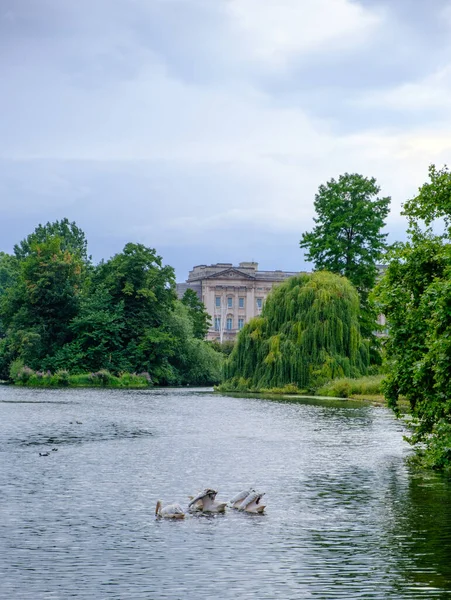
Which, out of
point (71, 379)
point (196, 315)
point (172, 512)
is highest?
point (196, 315)

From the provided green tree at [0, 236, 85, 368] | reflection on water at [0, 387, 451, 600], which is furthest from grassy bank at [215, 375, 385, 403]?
green tree at [0, 236, 85, 368]

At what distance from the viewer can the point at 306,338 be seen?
62.0m

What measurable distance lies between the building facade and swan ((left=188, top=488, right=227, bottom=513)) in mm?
143299

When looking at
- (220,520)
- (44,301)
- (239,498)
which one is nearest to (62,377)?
(44,301)

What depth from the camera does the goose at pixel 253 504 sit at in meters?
17.3

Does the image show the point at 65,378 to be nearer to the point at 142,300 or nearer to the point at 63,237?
the point at 142,300

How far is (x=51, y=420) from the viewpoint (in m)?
39.0

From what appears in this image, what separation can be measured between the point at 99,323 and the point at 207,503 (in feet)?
244

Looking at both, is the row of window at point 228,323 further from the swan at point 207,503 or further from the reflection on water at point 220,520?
the swan at point 207,503

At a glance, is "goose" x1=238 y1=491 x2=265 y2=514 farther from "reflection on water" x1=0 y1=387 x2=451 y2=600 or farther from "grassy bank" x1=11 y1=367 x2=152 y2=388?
"grassy bank" x1=11 y1=367 x2=152 y2=388

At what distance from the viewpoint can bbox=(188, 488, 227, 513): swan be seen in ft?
56.3

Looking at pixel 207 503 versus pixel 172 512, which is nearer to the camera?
pixel 172 512

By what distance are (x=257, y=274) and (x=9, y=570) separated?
153234 mm

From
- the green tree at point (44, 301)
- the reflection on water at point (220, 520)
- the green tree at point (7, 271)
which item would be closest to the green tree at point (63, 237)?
the green tree at point (7, 271)
